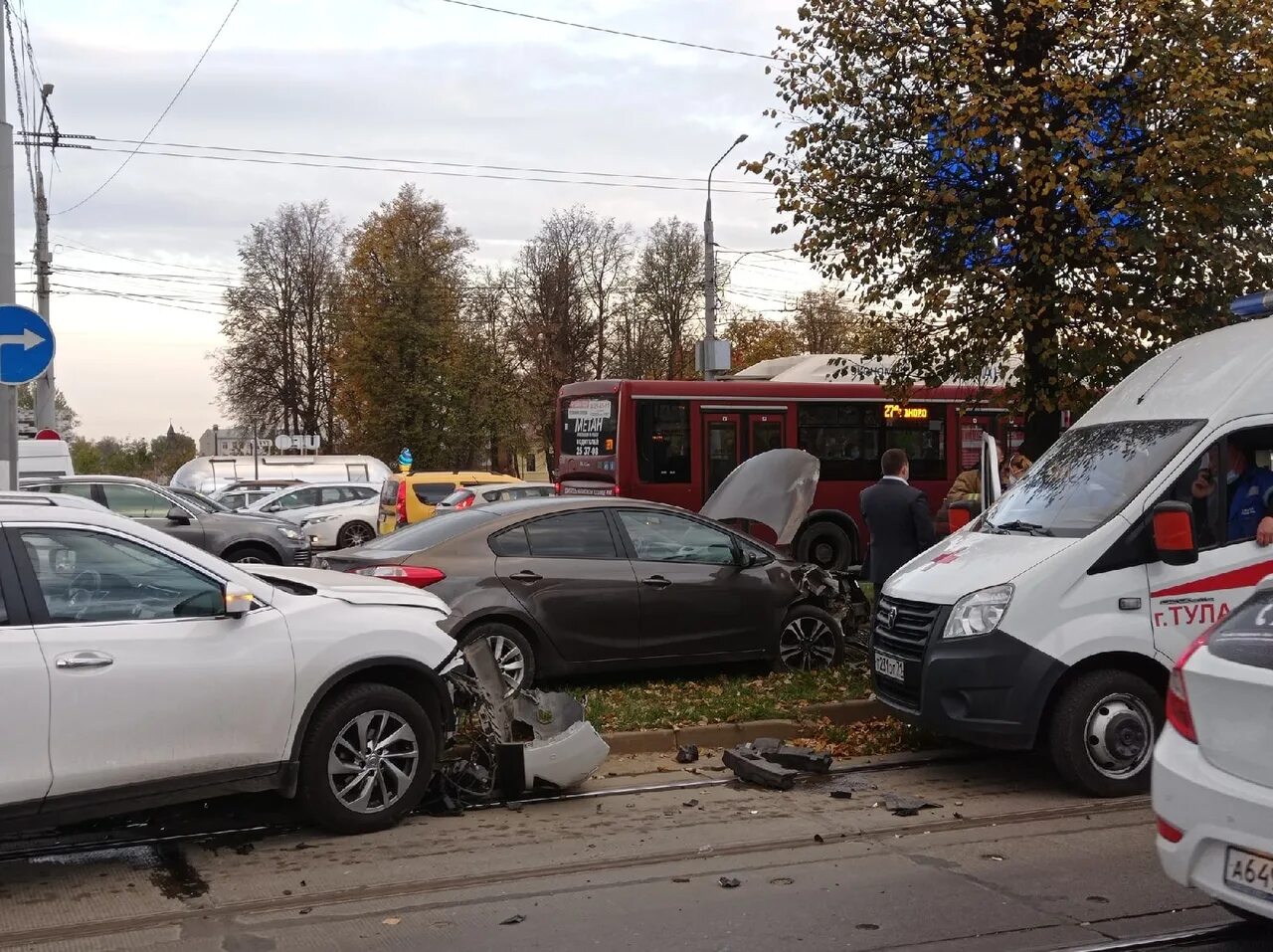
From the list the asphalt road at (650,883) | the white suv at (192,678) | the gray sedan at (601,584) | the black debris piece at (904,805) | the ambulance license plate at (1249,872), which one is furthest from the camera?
the gray sedan at (601,584)

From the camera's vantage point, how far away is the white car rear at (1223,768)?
158 inches

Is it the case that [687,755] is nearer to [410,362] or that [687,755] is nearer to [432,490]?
[432,490]

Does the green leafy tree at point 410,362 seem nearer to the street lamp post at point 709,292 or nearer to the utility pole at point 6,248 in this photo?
the street lamp post at point 709,292

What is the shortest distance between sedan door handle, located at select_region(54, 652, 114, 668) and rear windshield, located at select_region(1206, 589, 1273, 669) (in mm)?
4361

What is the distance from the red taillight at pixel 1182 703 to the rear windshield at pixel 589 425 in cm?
1619

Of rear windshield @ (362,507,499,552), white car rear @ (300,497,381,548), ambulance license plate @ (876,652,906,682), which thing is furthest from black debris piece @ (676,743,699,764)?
white car rear @ (300,497,381,548)

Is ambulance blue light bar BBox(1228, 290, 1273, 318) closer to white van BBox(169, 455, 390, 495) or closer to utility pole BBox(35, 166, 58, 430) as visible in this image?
utility pole BBox(35, 166, 58, 430)

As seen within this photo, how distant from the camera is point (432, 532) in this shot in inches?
370

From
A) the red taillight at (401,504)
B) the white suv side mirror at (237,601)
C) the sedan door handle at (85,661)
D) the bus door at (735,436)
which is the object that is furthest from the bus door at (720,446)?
the sedan door handle at (85,661)

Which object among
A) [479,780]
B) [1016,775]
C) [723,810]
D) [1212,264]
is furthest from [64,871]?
[1212,264]

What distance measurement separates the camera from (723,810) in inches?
273

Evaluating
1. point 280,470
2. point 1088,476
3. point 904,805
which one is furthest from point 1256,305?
point 280,470

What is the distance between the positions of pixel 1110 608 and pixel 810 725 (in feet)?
7.97

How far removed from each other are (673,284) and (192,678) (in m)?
48.5
